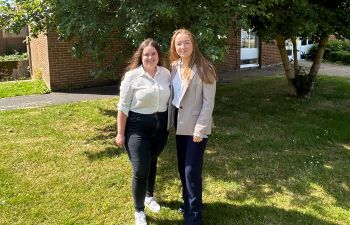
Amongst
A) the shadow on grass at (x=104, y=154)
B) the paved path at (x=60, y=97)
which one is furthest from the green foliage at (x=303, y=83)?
the shadow on grass at (x=104, y=154)

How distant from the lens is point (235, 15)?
6.13m

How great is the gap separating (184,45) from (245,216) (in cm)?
197

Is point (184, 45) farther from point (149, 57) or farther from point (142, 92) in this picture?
point (142, 92)

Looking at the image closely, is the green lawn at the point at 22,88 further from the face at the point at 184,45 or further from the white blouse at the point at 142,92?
the face at the point at 184,45

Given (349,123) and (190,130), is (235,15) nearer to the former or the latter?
(190,130)

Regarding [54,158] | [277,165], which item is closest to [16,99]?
[54,158]

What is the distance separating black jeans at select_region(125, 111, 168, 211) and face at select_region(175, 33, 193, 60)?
0.62m

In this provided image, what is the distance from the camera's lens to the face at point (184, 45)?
3.67 meters

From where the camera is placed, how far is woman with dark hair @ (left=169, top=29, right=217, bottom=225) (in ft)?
12.1

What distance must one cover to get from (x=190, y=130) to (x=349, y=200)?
2.31 metres

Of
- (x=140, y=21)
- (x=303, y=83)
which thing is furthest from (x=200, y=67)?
(x=303, y=83)

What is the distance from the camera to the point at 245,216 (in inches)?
169

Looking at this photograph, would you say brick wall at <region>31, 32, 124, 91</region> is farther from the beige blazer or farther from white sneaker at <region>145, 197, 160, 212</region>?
the beige blazer

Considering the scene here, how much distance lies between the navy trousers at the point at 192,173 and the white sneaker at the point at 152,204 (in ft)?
1.66
